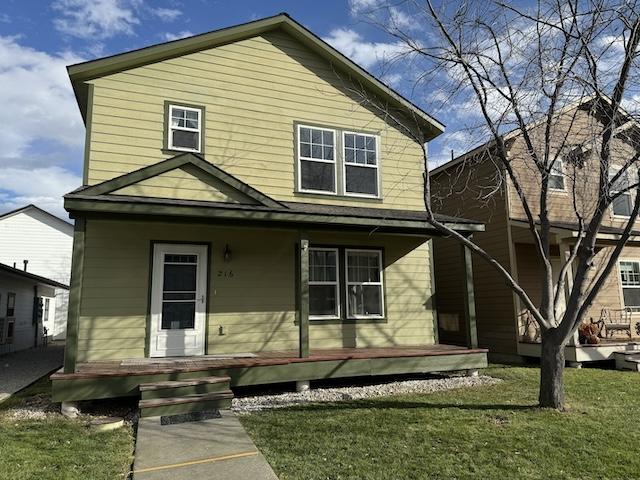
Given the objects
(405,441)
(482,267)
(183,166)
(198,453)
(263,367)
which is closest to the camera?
(198,453)

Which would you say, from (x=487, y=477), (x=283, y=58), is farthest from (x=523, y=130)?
(x=283, y=58)

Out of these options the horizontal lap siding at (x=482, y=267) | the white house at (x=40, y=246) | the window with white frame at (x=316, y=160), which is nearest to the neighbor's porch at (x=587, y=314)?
the horizontal lap siding at (x=482, y=267)

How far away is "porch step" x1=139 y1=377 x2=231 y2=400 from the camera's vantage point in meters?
6.38

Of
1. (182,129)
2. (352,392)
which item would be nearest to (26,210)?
(182,129)

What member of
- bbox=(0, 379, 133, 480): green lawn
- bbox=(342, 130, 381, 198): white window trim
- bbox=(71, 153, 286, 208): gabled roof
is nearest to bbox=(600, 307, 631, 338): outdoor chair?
bbox=(342, 130, 381, 198): white window trim

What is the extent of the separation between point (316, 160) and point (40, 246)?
69.8ft

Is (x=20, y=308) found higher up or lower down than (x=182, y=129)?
lower down

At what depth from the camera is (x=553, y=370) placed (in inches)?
243

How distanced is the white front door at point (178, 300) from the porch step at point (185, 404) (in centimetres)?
193

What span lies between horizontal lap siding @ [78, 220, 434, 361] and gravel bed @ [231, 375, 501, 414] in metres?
1.41

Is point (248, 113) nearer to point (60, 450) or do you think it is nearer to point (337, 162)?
point (337, 162)

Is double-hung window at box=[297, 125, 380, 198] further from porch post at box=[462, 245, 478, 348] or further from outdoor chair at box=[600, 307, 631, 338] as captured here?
outdoor chair at box=[600, 307, 631, 338]

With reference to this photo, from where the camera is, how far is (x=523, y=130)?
6.58 meters

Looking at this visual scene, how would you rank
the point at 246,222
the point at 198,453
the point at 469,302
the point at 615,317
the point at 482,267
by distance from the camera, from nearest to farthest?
the point at 198,453
the point at 246,222
the point at 469,302
the point at 482,267
the point at 615,317
